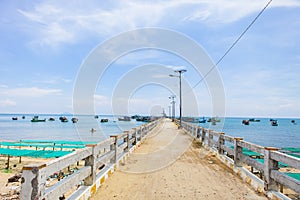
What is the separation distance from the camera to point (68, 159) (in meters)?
4.30

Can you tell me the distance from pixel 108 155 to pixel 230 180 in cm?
362

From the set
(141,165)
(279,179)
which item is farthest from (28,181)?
(141,165)

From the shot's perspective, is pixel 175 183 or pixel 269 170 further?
pixel 175 183

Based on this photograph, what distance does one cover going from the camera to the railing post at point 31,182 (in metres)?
3.14

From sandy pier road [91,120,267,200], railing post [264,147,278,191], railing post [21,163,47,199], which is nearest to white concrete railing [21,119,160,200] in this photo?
railing post [21,163,47,199]

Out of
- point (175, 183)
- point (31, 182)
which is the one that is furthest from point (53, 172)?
point (175, 183)

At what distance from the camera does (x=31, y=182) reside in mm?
3160

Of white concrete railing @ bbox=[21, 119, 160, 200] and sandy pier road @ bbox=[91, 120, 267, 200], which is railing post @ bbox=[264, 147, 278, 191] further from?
white concrete railing @ bbox=[21, 119, 160, 200]

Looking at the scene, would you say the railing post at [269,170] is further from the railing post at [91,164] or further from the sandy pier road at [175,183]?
the railing post at [91,164]

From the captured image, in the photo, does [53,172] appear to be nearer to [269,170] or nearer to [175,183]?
[175,183]

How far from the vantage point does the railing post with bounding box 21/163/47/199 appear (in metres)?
3.14

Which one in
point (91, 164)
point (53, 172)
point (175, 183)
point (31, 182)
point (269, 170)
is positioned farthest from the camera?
point (175, 183)

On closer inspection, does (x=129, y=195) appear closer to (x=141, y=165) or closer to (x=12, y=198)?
(x=141, y=165)

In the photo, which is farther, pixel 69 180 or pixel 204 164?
pixel 204 164
